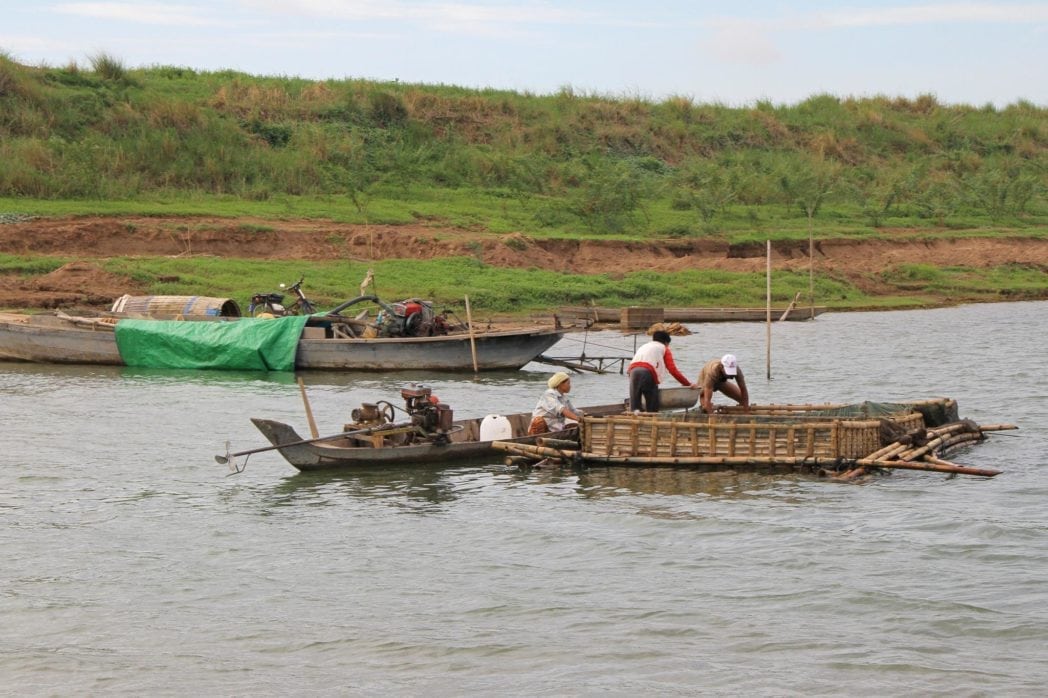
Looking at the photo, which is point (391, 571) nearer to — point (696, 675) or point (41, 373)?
point (696, 675)

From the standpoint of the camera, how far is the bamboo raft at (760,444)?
14664 mm

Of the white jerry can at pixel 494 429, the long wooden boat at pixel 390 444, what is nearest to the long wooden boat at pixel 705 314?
the white jerry can at pixel 494 429

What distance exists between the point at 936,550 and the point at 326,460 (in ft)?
21.4

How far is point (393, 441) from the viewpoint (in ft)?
51.6

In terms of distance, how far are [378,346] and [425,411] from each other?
848 cm

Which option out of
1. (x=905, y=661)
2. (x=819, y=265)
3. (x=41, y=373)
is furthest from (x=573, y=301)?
(x=905, y=661)

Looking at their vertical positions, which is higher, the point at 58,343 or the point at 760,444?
the point at 58,343

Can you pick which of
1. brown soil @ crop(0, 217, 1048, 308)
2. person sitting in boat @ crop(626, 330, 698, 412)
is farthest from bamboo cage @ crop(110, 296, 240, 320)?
person sitting in boat @ crop(626, 330, 698, 412)

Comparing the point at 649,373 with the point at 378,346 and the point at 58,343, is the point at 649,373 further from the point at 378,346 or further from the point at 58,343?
the point at 58,343

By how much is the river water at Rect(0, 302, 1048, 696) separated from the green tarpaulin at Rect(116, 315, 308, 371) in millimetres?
5559

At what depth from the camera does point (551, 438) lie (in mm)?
15672

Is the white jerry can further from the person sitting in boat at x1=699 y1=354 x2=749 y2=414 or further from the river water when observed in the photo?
the person sitting in boat at x1=699 y1=354 x2=749 y2=414

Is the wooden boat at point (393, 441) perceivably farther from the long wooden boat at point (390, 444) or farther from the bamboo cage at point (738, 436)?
the bamboo cage at point (738, 436)

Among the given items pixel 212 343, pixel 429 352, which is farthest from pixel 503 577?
pixel 212 343
